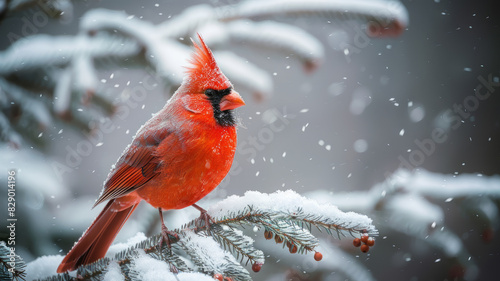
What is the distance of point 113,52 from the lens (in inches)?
48.3

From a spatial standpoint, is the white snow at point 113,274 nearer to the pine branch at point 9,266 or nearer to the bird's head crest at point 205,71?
the pine branch at point 9,266

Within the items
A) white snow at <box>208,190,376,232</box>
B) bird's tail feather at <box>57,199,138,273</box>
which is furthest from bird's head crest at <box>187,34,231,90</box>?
bird's tail feather at <box>57,199,138,273</box>

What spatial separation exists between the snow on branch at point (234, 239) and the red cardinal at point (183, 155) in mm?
59

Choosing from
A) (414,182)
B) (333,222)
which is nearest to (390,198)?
(414,182)

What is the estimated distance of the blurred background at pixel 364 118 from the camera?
164 centimetres

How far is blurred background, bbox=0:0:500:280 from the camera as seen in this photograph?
64.6 inches

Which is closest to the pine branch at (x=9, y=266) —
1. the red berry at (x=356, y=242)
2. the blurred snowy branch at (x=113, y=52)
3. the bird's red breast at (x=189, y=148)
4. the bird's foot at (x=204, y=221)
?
the bird's red breast at (x=189, y=148)

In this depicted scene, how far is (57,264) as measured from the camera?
0.99m

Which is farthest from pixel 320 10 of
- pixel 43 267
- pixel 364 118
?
pixel 364 118

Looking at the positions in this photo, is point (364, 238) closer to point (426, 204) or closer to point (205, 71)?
point (205, 71)

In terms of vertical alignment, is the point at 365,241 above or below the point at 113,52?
below

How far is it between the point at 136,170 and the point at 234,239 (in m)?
0.30

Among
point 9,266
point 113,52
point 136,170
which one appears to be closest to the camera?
point 9,266

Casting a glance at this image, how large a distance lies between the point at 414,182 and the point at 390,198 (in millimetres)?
125
